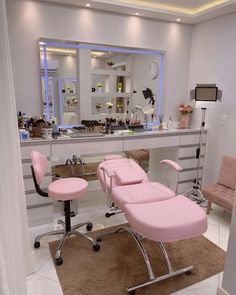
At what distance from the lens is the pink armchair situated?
8.83 feet

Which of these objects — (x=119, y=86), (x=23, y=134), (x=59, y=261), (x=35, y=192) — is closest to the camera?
(x=59, y=261)

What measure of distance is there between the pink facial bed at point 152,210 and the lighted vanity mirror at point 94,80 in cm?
110

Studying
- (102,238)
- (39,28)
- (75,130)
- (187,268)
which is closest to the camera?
(187,268)

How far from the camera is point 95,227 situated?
2691 mm

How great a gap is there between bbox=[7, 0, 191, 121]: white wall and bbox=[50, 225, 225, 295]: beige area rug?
1.76m

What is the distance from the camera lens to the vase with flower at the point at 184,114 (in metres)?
3.58

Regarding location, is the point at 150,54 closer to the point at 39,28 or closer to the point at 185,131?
the point at 185,131

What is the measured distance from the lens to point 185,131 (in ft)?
10.7

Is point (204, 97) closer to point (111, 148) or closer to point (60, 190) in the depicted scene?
point (111, 148)

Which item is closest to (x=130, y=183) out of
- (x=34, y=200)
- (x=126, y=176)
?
(x=126, y=176)

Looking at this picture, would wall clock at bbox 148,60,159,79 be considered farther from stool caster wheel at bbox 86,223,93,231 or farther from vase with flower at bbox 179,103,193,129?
stool caster wheel at bbox 86,223,93,231

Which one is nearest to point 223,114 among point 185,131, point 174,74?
point 185,131

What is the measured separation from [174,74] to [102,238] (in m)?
2.59

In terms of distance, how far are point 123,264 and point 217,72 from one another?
271 cm
